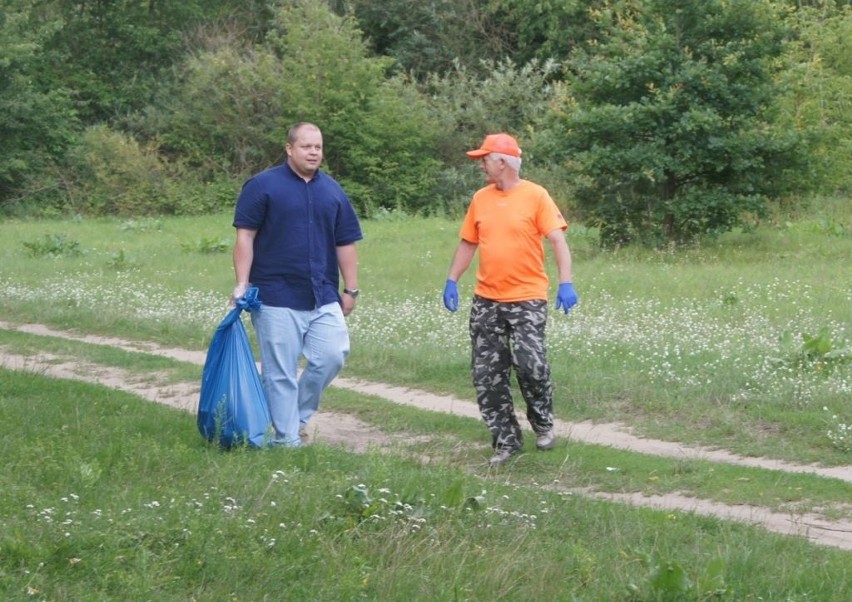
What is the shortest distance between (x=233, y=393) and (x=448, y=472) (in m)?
1.33

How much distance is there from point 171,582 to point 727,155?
48.0 feet

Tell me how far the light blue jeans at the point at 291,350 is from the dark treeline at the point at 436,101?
35.9 feet

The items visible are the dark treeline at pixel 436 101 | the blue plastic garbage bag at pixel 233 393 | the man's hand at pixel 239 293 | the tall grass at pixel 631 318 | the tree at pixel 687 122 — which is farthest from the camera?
the dark treeline at pixel 436 101

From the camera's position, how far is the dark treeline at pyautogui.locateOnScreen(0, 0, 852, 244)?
1859cm

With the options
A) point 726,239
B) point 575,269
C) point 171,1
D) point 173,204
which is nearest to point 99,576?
point 575,269

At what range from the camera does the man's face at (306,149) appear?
7.93 m

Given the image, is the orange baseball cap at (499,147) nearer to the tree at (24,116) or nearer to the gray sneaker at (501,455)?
the gray sneaker at (501,455)

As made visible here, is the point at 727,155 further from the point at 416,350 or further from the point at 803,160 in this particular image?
the point at 416,350

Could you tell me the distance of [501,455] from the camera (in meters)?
8.44

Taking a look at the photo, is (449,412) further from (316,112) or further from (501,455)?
(316,112)

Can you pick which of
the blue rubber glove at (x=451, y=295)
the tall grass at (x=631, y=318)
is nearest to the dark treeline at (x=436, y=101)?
the tall grass at (x=631, y=318)

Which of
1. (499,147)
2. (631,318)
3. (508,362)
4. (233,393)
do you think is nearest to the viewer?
(233,393)

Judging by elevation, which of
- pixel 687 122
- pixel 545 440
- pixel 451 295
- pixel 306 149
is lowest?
pixel 545 440

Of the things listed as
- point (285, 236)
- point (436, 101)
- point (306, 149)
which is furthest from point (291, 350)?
point (436, 101)
